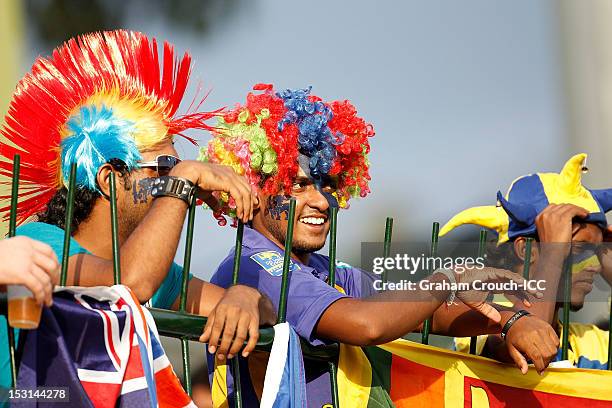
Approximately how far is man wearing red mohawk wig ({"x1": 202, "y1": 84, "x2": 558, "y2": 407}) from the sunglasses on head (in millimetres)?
325

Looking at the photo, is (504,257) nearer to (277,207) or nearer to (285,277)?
(277,207)

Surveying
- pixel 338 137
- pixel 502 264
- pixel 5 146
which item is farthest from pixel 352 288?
pixel 5 146

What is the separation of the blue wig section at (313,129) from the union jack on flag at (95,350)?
1.53 meters

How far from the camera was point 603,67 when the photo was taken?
28.1 feet

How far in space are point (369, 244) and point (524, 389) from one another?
718mm

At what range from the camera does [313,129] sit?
4496 mm

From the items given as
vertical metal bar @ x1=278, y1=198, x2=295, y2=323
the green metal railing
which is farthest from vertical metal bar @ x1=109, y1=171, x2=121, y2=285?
vertical metal bar @ x1=278, y1=198, x2=295, y2=323

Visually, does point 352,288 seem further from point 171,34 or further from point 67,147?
point 171,34

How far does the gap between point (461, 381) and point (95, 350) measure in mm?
1564

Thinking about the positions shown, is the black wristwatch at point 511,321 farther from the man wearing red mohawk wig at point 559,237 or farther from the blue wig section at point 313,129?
the blue wig section at point 313,129

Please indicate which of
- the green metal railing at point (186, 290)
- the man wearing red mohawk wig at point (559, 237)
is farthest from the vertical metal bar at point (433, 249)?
the man wearing red mohawk wig at point (559, 237)

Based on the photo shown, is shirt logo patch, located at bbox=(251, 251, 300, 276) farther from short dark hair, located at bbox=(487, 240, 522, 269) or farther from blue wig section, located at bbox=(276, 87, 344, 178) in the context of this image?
short dark hair, located at bbox=(487, 240, 522, 269)

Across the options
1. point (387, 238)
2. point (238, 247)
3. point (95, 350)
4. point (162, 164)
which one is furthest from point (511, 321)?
point (95, 350)

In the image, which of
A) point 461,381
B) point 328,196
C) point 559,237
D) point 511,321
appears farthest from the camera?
point 559,237
